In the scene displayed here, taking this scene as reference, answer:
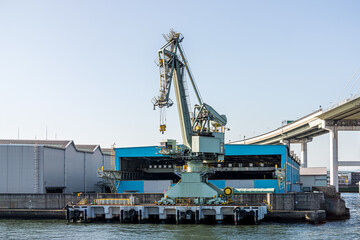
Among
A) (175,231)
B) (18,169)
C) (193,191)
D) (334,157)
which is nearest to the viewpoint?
(175,231)

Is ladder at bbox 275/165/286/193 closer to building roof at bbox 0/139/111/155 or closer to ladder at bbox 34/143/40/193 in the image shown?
building roof at bbox 0/139/111/155

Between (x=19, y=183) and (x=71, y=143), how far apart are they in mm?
11754

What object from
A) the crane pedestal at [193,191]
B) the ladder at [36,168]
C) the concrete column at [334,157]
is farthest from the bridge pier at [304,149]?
the ladder at [36,168]

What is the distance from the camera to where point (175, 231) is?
4219 cm

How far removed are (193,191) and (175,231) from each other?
782cm

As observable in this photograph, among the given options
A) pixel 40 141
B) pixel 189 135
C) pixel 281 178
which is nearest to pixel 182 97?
pixel 189 135

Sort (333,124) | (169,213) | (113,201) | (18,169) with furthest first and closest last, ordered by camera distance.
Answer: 1. (333,124)
2. (18,169)
3. (113,201)
4. (169,213)

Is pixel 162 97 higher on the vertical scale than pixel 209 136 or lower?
higher

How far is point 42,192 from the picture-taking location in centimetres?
6069

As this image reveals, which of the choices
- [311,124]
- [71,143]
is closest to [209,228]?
[71,143]

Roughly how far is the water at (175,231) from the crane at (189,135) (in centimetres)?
470

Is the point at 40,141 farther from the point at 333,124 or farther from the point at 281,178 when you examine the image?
the point at 333,124

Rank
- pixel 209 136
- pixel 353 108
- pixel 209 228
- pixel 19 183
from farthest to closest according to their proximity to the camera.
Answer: pixel 353 108 < pixel 19 183 < pixel 209 136 < pixel 209 228

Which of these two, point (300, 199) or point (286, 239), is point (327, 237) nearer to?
point (286, 239)
